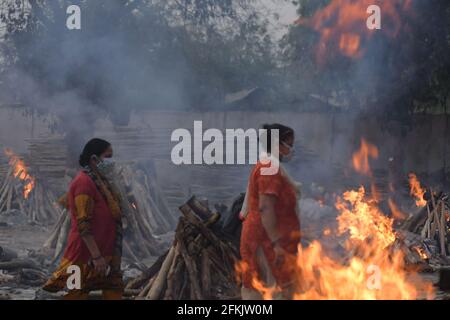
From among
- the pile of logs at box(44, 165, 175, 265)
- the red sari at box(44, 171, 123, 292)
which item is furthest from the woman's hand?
the pile of logs at box(44, 165, 175, 265)

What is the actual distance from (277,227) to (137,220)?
11.5 feet

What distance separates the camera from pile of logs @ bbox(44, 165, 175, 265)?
864cm

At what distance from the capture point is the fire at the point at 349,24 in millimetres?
9062

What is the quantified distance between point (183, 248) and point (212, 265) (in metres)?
0.36

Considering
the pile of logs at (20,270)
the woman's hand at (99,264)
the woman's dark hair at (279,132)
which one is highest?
the woman's dark hair at (279,132)

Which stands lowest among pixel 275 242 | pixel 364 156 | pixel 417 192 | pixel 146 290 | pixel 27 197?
pixel 146 290

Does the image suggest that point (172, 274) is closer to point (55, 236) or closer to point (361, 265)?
point (361, 265)

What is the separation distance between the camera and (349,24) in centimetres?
910

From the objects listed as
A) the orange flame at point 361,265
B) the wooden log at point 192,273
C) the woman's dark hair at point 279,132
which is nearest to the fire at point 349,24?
the orange flame at point 361,265

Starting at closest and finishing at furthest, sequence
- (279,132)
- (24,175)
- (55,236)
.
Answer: (279,132), (55,236), (24,175)

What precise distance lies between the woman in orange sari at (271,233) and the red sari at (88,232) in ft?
3.91

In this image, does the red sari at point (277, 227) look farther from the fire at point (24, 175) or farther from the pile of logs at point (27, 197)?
the fire at point (24, 175)

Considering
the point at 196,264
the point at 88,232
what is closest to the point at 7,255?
the point at 196,264
